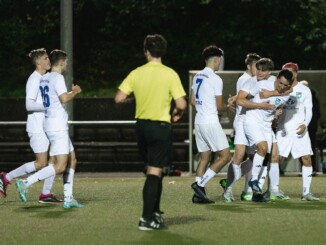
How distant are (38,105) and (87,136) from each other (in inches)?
448

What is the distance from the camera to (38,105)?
18.5m

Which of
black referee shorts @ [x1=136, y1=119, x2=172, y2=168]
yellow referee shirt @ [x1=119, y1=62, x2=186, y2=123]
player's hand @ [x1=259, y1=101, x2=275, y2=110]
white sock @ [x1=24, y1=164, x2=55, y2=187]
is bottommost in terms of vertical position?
white sock @ [x1=24, y1=164, x2=55, y2=187]

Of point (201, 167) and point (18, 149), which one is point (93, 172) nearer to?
point (18, 149)

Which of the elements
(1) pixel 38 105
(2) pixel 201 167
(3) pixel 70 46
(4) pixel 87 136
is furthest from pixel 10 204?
(4) pixel 87 136

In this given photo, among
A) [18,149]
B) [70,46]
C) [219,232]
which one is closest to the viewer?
[219,232]

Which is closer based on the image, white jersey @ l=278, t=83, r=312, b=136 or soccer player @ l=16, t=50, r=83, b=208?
soccer player @ l=16, t=50, r=83, b=208

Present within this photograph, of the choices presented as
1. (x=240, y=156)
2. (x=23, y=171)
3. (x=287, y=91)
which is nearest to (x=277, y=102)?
(x=287, y=91)

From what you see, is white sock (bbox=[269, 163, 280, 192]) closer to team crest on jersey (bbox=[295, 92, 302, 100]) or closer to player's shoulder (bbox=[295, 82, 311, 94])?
team crest on jersey (bbox=[295, 92, 302, 100])

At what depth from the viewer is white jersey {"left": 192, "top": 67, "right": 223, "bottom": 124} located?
59.7 feet

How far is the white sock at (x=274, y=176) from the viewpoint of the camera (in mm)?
19234

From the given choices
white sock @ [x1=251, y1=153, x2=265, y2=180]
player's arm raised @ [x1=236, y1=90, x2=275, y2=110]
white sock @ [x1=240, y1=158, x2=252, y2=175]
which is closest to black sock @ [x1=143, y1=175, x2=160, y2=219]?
player's arm raised @ [x1=236, y1=90, x2=275, y2=110]

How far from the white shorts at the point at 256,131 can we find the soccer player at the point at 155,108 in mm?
3820

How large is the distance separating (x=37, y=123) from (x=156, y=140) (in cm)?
464

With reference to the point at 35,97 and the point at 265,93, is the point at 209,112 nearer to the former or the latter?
the point at 265,93
